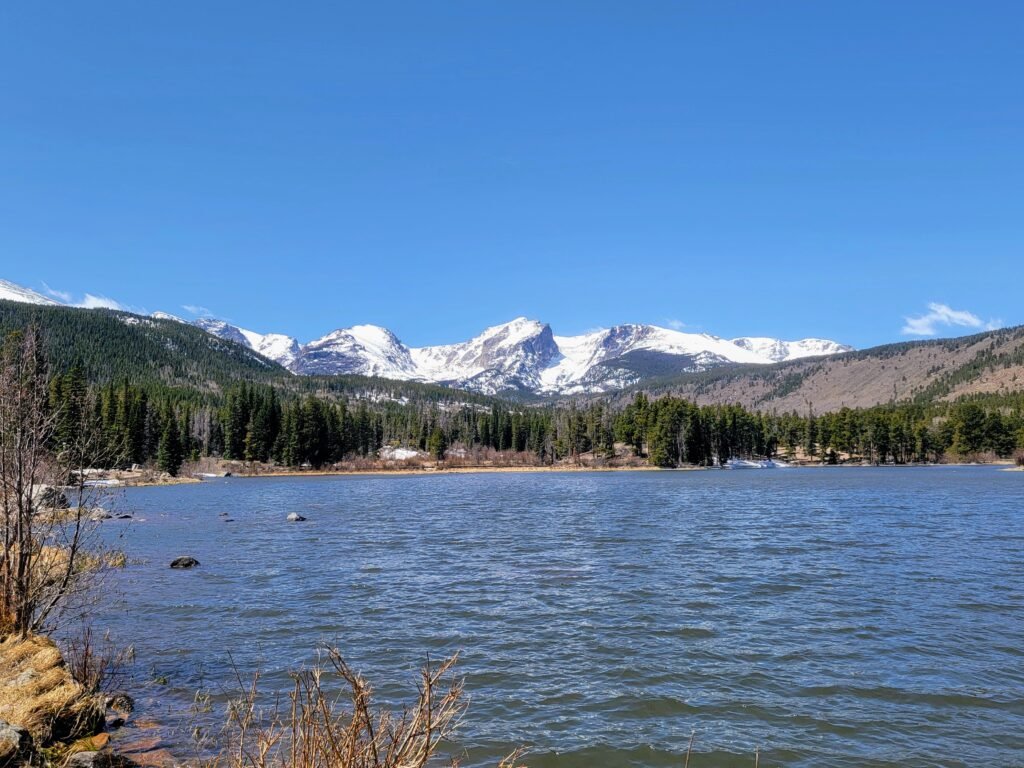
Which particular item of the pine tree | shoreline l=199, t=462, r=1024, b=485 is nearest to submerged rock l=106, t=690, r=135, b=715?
the pine tree

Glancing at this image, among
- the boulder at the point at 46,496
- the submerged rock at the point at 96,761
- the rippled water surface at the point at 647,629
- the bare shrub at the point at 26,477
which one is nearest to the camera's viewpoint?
the submerged rock at the point at 96,761

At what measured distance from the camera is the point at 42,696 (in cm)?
1194

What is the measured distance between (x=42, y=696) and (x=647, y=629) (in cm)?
1435

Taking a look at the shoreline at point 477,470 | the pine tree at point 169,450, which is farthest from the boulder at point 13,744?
the shoreline at point 477,470

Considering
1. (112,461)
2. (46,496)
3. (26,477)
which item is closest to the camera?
(26,477)

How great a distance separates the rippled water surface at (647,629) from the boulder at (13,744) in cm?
385

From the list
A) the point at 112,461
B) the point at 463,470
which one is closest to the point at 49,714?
the point at 112,461

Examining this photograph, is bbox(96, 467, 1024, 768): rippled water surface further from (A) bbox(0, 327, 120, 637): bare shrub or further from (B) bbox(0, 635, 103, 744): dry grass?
(A) bbox(0, 327, 120, 637): bare shrub

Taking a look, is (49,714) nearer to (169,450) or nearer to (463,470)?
(169,450)

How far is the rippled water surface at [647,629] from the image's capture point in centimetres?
1292

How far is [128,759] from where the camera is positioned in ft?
36.9

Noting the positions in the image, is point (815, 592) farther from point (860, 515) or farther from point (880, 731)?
point (860, 515)

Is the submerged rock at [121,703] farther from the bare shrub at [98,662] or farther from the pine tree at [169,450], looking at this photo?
the pine tree at [169,450]

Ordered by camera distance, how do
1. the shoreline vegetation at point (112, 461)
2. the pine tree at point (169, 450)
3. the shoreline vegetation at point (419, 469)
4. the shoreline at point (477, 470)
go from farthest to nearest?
1. the shoreline at point (477, 470)
2. the shoreline vegetation at point (419, 469)
3. the pine tree at point (169, 450)
4. the shoreline vegetation at point (112, 461)
